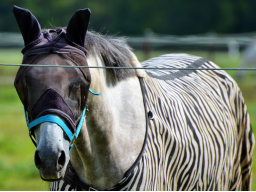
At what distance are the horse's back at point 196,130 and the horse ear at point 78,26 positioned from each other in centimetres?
65

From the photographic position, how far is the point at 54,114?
1.63m

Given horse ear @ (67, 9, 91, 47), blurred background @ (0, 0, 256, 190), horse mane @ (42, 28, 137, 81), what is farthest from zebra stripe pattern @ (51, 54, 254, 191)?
blurred background @ (0, 0, 256, 190)

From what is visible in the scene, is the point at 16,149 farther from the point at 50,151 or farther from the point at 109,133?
the point at 50,151

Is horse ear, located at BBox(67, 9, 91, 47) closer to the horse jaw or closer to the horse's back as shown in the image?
the horse jaw

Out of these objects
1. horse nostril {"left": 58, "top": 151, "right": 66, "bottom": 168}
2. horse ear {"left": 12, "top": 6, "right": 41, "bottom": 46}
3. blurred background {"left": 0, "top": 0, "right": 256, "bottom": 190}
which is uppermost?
horse ear {"left": 12, "top": 6, "right": 41, "bottom": 46}

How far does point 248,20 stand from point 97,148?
32406 millimetres

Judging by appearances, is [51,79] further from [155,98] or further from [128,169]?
[155,98]

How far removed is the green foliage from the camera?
106ft

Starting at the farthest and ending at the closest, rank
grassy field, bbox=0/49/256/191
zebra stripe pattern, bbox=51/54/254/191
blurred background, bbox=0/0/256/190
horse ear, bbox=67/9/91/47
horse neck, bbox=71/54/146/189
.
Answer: blurred background, bbox=0/0/256/190
grassy field, bbox=0/49/256/191
zebra stripe pattern, bbox=51/54/254/191
horse neck, bbox=71/54/146/189
horse ear, bbox=67/9/91/47

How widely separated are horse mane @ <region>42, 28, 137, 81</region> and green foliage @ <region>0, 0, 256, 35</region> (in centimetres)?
2906

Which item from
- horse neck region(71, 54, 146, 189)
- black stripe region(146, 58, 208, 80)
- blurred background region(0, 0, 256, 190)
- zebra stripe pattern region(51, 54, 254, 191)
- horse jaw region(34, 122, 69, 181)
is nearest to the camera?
horse jaw region(34, 122, 69, 181)

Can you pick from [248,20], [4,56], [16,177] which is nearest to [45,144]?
[16,177]

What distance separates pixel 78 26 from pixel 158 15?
1363 inches

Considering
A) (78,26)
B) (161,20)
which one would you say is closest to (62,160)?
(78,26)
